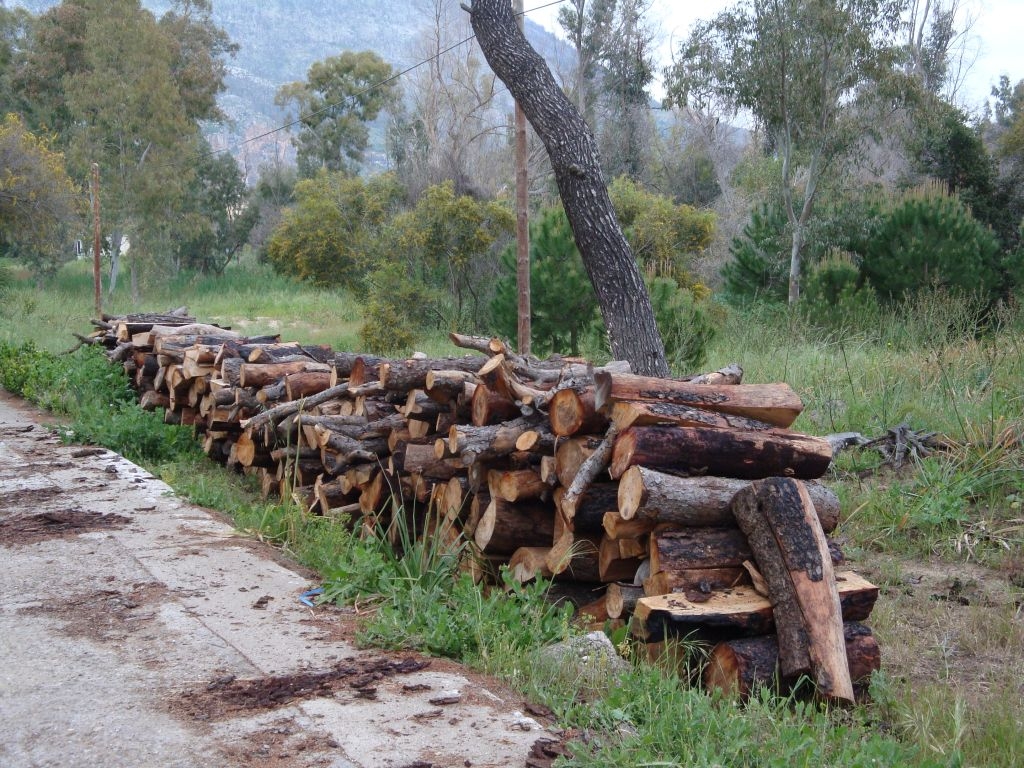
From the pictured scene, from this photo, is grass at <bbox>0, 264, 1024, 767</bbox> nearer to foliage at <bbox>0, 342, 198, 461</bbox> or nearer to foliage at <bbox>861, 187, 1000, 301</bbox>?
foliage at <bbox>0, 342, 198, 461</bbox>

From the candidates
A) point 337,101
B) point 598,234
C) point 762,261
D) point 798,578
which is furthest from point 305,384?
point 337,101

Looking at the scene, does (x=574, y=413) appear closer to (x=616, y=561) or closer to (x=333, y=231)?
(x=616, y=561)

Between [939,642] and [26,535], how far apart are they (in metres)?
4.98

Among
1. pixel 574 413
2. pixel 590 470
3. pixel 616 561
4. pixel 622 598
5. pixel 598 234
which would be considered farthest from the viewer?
pixel 598 234

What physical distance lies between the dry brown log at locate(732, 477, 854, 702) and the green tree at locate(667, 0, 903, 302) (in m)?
15.1

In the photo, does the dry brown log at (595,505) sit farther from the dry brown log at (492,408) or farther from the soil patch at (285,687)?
the soil patch at (285,687)

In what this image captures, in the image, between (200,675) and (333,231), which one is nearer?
(200,675)

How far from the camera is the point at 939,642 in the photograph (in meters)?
4.80

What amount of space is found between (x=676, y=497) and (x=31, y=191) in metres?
30.2

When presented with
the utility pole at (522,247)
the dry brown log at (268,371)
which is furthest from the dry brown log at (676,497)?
the utility pole at (522,247)

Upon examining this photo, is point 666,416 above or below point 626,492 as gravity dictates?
above

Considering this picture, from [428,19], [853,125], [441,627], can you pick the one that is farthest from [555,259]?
[428,19]

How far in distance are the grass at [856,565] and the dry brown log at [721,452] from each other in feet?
2.61

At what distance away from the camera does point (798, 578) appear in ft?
12.8
